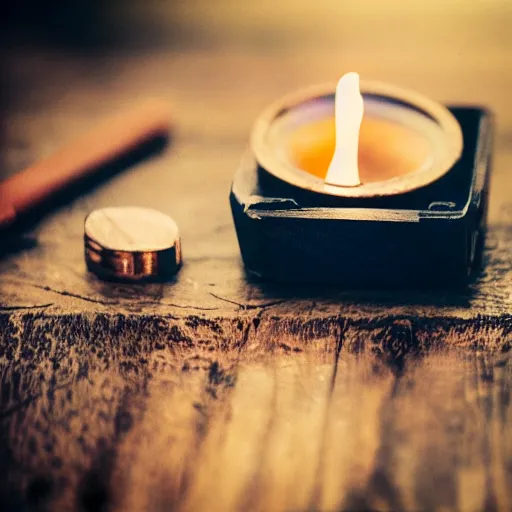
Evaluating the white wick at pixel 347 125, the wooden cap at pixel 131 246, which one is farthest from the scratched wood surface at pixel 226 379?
the white wick at pixel 347 125

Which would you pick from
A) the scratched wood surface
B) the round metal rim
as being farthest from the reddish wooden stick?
the round metal rim

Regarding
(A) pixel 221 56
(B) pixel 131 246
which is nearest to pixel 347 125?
(B) pixel 131 246

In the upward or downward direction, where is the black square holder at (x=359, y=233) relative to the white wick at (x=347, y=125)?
downward

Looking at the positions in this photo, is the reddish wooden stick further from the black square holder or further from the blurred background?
the black square holder

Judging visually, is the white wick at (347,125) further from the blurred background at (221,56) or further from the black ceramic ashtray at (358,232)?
the blurred background at (221,56)

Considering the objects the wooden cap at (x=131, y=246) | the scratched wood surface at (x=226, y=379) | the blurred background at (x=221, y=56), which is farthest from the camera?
the blurred background at (x=221, y=56)

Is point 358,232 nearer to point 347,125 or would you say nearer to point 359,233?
point 359,233

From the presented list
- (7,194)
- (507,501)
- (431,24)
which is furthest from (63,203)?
(431,24)
